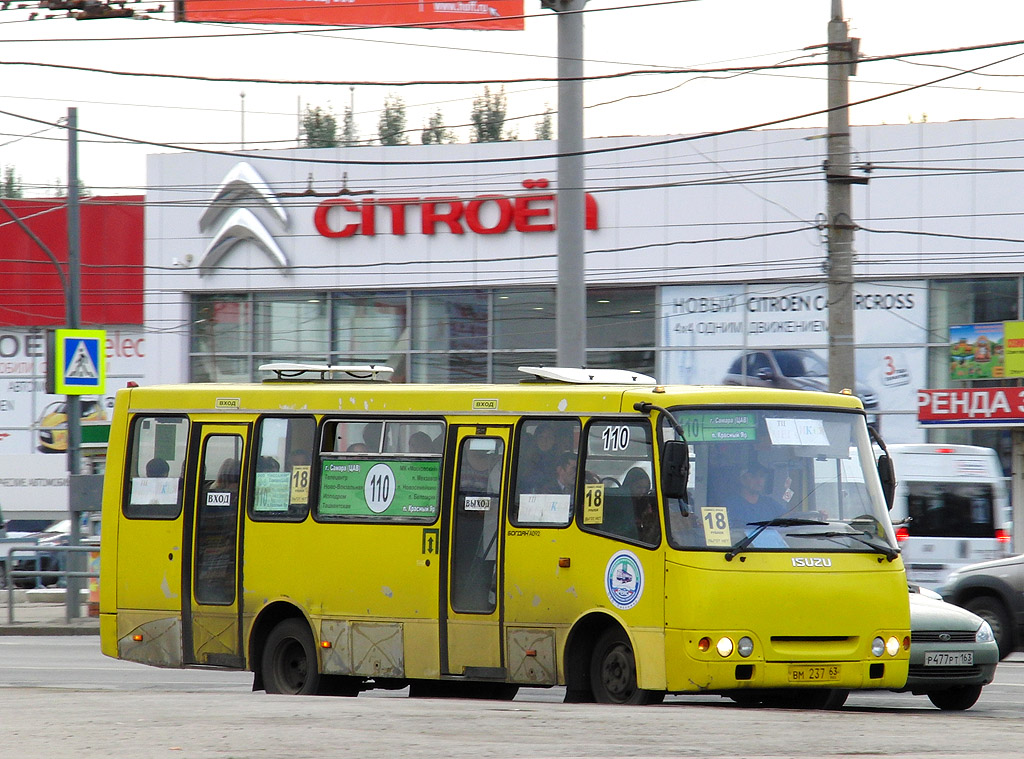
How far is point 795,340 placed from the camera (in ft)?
93.8

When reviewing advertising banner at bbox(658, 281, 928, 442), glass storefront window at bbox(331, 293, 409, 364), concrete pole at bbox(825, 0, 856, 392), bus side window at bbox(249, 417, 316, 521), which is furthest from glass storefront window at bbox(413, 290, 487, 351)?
bus side window at bbox(249, 417, 316, 521)

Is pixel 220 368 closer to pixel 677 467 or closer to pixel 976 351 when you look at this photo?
pixel 976 351

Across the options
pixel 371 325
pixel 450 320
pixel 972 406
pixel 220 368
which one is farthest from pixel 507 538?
pixel 220 368

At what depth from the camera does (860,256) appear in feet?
91.9

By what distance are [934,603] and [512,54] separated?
9669mm

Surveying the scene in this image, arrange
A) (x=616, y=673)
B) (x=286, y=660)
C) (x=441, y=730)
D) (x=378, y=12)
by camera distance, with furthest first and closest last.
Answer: (x=378, y=12) → (x=286, y=660) → (x=616, y=673) → (x=441, y=730)

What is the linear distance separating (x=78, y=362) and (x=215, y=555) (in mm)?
8650

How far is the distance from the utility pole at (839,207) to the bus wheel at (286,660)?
647 centimetres

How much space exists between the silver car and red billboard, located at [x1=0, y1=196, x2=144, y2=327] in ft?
94.5

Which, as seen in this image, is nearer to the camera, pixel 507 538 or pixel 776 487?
pixel 776 487

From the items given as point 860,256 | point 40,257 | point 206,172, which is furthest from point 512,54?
point 40,257

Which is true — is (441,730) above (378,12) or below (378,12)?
below

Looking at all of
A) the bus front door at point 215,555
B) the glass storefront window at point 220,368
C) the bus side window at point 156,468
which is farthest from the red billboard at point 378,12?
the bus front door at point 215,555

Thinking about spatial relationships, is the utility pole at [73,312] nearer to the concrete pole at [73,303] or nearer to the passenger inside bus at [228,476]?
the concrete pole at [73,303]
